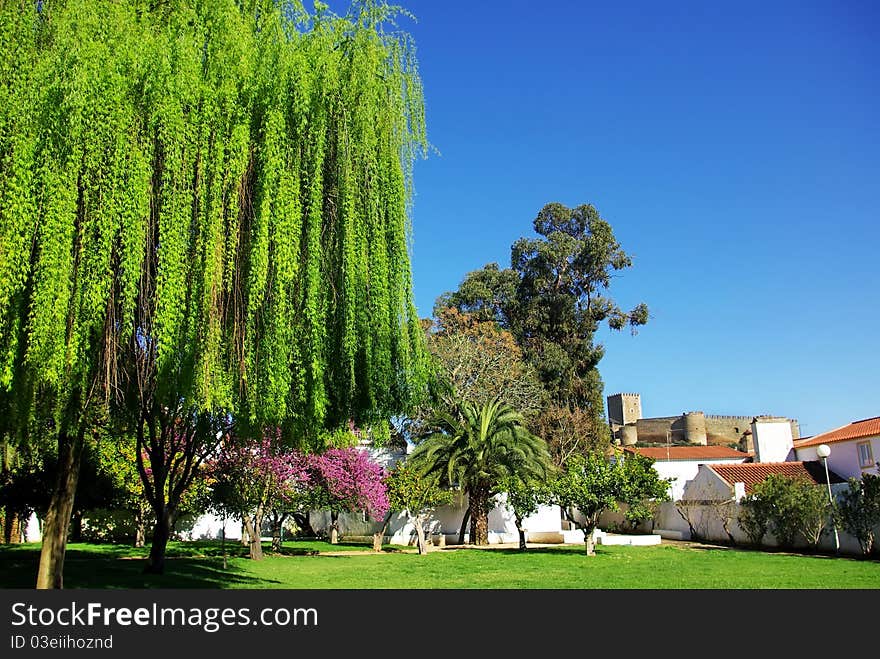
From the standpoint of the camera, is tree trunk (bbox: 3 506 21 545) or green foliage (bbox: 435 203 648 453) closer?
tree trunk (bbox: 3 506 21 545)

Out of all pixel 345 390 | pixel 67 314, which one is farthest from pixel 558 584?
pixel 67 314

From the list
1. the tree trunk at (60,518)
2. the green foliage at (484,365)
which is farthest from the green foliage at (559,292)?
the tree trunk at (60,518)

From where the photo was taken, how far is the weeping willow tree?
782cm

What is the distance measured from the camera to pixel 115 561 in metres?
21.6

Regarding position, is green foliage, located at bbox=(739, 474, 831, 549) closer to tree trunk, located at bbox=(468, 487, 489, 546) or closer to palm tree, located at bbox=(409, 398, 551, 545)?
palm tree, located at bbox=(409, 398, 551, 545)

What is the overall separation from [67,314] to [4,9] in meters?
4.11

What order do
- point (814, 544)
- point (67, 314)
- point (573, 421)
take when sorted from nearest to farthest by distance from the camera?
point (67, 314) → point (814, 544) → point (573, 421)

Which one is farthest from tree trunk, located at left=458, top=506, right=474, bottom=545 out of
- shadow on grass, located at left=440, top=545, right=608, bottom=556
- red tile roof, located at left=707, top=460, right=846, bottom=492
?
red tile roof, located at left=707, top=460, right=846, bottom=492

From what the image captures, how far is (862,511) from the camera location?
22.5 meters

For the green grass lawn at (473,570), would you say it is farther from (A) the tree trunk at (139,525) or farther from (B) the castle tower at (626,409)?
(B) the castle tower at (626,409)

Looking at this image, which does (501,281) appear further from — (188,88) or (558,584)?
(188,88)

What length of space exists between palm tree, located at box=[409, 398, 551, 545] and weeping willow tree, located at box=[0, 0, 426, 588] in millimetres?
19965

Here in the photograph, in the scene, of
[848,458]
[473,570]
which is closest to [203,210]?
[473,570]

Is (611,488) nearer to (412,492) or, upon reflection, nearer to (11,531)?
(412,492)
